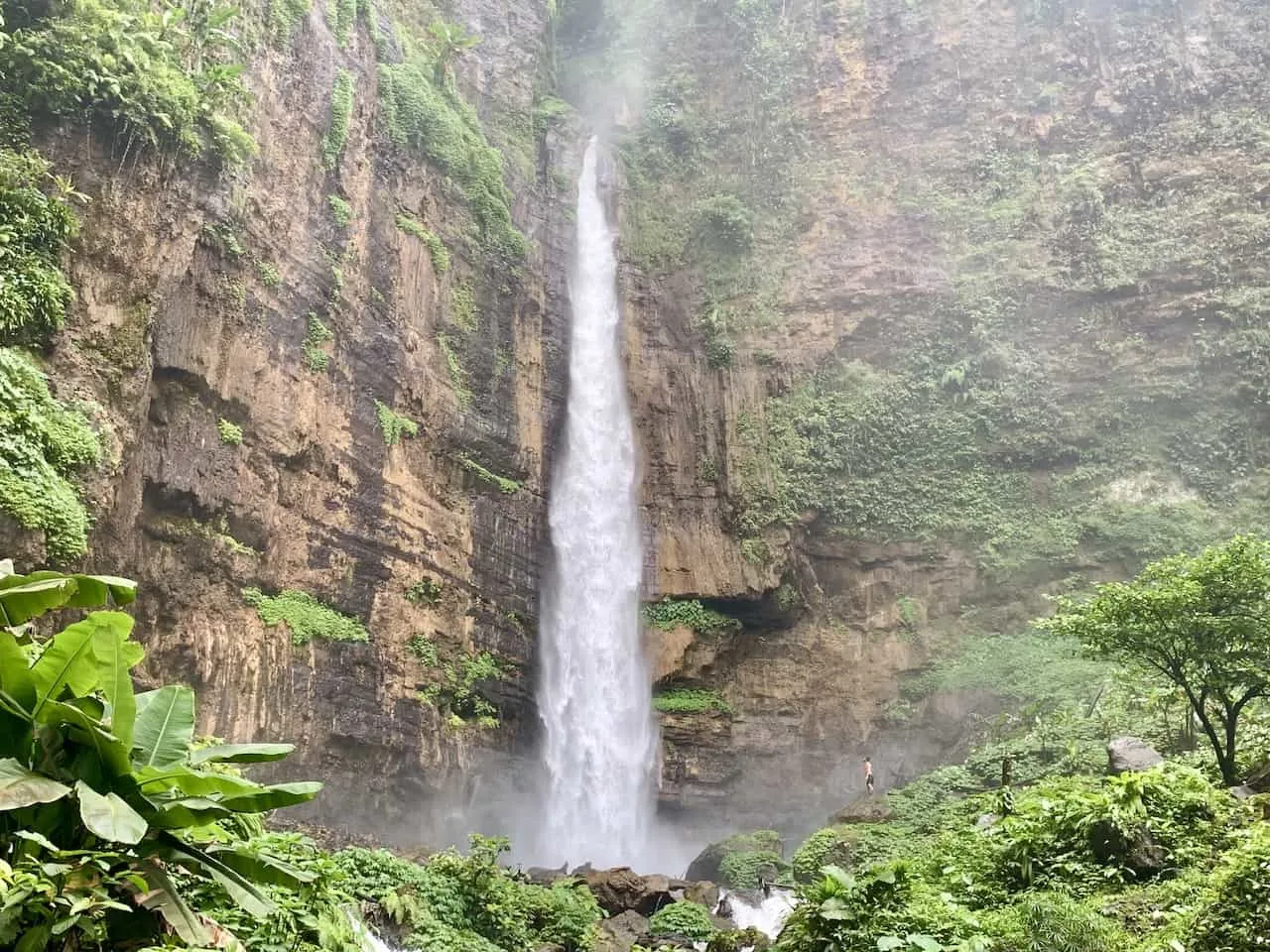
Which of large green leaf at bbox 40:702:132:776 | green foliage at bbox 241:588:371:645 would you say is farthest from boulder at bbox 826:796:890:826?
large green leaf at bbox 40:702:132:776

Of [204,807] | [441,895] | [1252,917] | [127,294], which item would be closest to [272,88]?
[127,294]

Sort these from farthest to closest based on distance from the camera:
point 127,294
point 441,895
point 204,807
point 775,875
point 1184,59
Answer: point 1184,59 < point 775,875 < point 127,294 < point 441,895 < point 204,807

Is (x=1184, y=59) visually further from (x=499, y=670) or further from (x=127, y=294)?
(x=127, y=294)

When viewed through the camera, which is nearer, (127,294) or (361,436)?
(127,294)

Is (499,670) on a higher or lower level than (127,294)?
lower

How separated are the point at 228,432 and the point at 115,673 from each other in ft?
35.6

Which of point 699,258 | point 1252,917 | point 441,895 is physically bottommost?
point 441,895

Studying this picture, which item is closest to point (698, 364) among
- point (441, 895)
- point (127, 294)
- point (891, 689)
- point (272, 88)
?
point (891, 689)

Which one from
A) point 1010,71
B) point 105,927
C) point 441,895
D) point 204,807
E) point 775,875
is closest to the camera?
point 105,927

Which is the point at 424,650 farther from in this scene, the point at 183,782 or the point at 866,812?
the point at 183,782

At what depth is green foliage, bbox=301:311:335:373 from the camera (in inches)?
616

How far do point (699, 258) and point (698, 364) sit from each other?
3.76 m

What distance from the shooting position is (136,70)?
11.8 m

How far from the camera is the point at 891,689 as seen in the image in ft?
66.4
